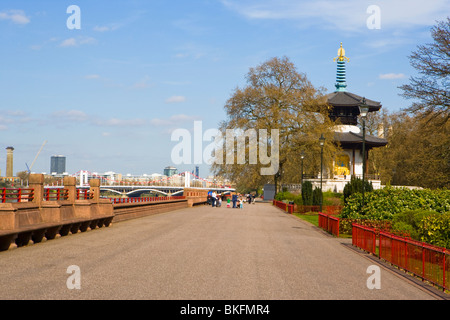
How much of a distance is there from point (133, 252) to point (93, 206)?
9689 mm

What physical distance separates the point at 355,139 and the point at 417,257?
64473 millimetres

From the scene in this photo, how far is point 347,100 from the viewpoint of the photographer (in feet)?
270

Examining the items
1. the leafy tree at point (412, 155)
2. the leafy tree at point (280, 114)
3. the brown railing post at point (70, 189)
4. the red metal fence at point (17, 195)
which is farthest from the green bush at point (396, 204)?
the leafy tree at point (280, 114)

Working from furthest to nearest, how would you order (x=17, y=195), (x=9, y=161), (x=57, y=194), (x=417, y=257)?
(x=9, y=161) → (x=57, y=194) → (x=17, y=195) → (x=417, y=257)

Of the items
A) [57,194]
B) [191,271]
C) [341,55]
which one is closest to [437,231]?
[191,271]

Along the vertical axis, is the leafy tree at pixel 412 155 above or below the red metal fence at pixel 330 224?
above

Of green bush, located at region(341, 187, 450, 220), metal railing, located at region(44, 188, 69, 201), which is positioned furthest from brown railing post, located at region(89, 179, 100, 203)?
green bush, located at region(341, 187, 450, 220)

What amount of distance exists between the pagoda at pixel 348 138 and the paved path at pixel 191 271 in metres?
56.2

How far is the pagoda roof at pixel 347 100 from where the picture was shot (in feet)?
261

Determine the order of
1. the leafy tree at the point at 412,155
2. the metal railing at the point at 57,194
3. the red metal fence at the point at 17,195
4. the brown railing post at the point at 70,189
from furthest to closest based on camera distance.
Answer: the leafy tree at the point at 412,155
the brown railing post at the point at 70,189
the metal railing at the point at 57,194
the red metal fence at the point at 17,195

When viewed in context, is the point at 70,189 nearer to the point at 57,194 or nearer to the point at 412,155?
the point at 57,194

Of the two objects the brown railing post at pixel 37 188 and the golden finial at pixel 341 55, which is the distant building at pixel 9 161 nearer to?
the golden finial at pixel 341 55
